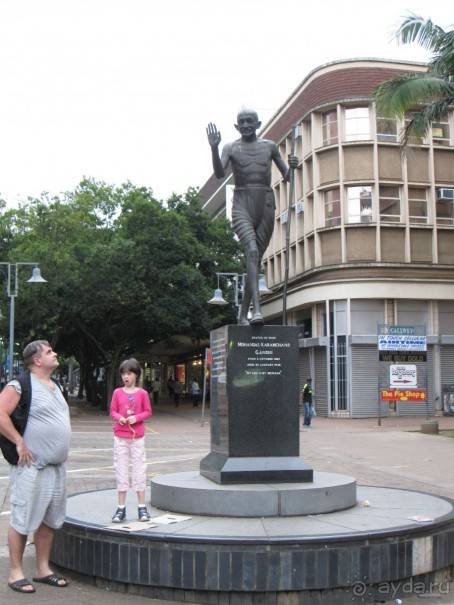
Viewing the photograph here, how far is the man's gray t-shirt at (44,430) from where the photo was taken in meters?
5.79

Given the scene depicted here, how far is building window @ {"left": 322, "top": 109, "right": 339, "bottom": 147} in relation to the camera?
3612 centimetres

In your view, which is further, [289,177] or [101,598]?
[289,177]

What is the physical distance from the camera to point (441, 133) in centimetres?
3619

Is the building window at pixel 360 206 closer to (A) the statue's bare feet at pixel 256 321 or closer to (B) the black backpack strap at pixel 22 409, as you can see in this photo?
(A) the statue's bare feet at pixel 256 321

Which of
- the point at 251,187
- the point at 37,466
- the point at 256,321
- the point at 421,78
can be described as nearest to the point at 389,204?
the point at 421,78

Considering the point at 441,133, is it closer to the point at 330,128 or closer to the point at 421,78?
the point at 330,128

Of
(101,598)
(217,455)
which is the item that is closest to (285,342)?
(217,455)

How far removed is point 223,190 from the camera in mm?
51719

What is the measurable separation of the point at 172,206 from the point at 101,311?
8.60 meters

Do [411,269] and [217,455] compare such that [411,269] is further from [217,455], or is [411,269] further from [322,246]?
[217,455]

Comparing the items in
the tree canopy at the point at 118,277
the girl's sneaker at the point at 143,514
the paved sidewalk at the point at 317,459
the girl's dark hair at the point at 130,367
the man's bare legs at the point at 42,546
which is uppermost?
the tree canopy at the point at 118,277

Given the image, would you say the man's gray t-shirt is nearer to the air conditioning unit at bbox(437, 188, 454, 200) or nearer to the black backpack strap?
the black backpack strap

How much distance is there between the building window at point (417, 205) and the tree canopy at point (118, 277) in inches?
407

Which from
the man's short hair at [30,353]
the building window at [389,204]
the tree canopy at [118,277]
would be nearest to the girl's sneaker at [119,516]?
the man's short hair at [30,353]
